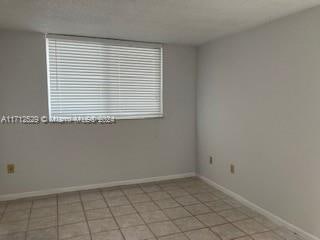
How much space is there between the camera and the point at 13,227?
265cm

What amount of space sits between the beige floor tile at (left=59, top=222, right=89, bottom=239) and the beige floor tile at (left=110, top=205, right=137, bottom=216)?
0.39 m

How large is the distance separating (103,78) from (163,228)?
84.0 inches

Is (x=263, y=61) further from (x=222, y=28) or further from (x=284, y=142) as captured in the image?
(x=284, y=142)

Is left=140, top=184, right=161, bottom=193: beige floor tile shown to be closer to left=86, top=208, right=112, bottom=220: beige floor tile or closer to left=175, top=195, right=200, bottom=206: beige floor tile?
left=175, top=195, right=200, bottom=206: beige floor tile

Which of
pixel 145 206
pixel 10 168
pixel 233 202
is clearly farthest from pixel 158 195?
pixel 10 168

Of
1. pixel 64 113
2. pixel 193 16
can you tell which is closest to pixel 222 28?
pixel 193 16

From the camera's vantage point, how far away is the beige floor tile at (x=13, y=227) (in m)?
2.57

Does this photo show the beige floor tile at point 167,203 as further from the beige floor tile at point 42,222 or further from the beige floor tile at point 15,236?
the beige floor tile at point 15,236

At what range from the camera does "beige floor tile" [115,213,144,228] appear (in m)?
2.72

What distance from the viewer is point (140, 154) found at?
397 centimetres

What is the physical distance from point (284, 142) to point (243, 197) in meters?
0.97

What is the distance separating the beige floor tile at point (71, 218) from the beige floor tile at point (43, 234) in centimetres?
17

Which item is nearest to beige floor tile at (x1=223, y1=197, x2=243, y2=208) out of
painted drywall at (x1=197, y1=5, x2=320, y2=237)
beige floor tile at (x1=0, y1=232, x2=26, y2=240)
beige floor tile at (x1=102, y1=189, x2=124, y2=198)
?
painted drywall at (x1=197, y1=5, x2=320, y2=237)

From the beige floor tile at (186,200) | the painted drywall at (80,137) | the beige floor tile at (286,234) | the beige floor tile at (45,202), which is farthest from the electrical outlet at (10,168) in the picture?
the beige floor tile at (286,234)
